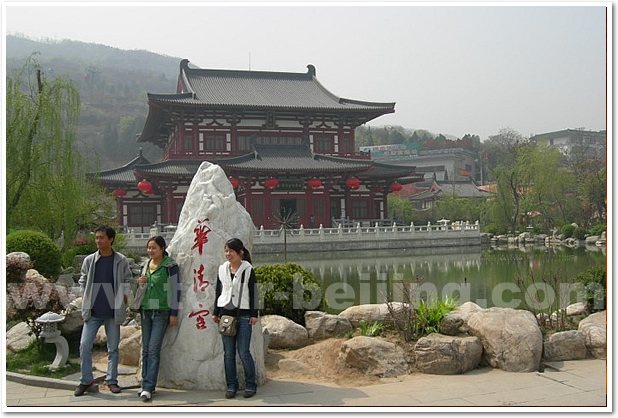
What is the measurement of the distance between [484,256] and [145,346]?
2056 cm

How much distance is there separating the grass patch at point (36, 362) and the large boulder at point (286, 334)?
1958 millimetres

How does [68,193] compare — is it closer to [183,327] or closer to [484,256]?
[183,327]

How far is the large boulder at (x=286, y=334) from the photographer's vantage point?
21.0 feet

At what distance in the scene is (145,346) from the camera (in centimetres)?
486

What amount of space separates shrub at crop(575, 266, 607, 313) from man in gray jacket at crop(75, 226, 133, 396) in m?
5.34

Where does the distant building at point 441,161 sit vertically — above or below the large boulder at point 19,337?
above

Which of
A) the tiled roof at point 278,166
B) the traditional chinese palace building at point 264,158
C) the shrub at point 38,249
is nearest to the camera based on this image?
the shrub at point 38,249

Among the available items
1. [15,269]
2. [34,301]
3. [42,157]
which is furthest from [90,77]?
[34,301]

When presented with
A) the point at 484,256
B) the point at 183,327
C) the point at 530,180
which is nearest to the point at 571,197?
the point at 530,180

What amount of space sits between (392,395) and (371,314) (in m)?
2.13

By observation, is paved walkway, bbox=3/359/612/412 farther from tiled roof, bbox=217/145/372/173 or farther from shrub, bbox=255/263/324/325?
tiled roof, bbox=217/145/372/173

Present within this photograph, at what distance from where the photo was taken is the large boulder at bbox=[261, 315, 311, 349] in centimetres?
639

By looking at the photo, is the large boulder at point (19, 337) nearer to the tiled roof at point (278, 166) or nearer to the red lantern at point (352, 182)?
the tiled roof at point (278, 166)

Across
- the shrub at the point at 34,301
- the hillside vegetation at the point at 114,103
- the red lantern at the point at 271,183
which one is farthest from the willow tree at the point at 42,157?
the hillside vegetation at the point at 114,103
